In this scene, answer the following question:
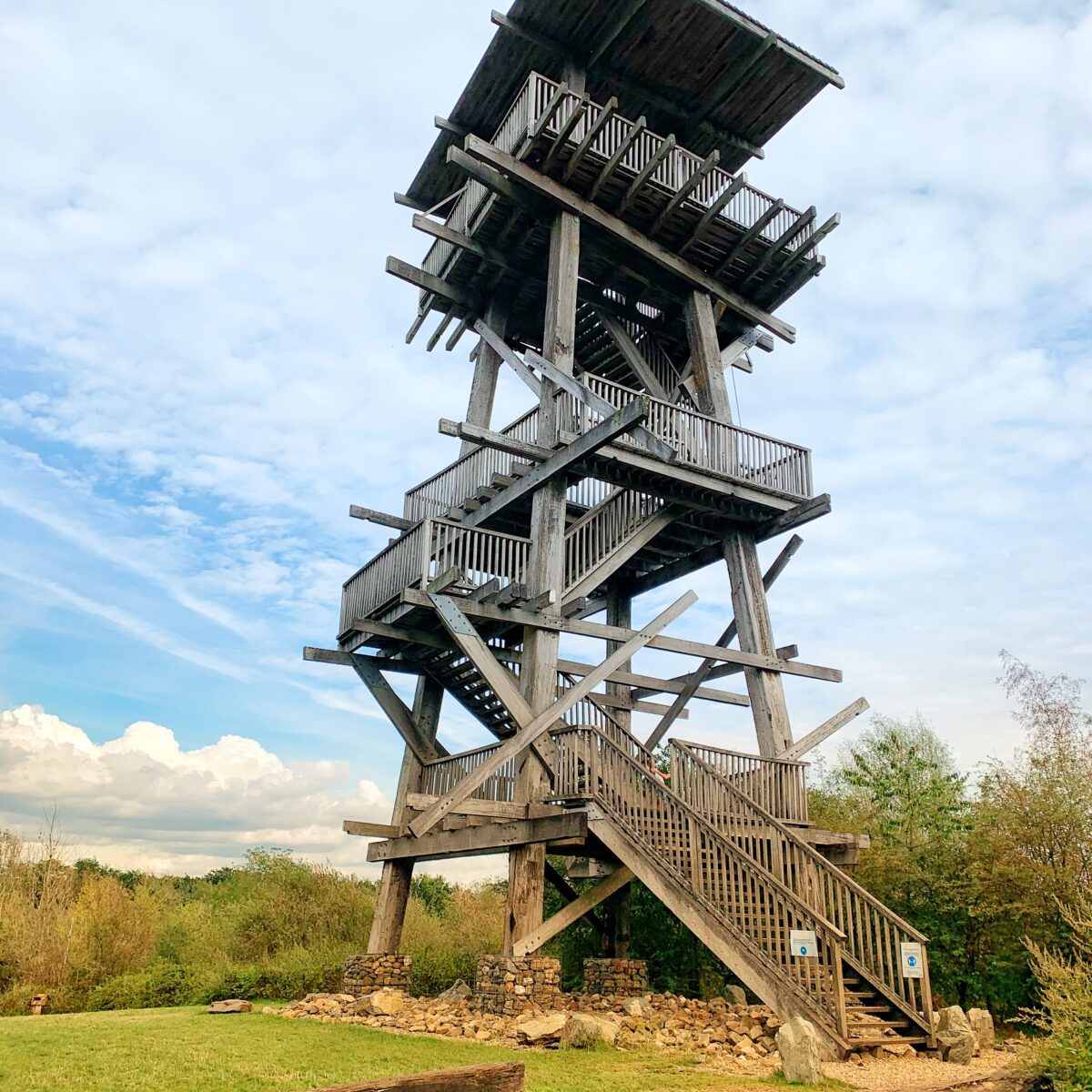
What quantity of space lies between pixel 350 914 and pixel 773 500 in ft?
47.1

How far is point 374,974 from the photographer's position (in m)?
15.6

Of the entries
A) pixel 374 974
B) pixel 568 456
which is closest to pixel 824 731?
pixel 568 456

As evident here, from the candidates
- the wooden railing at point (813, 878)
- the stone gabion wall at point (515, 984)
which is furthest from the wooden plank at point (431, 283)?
the stone gabion wall at point (515, 984)

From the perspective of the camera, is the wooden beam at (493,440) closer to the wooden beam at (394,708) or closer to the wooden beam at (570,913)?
the wooden beam at (394,708)

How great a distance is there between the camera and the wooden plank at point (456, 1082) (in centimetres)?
381

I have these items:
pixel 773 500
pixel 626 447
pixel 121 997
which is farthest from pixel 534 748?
pixel 121 997

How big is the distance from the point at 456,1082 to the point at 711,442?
42.8 ft

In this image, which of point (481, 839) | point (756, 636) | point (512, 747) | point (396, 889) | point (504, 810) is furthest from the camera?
point (396, 889)

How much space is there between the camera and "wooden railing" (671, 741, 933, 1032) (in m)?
11.5

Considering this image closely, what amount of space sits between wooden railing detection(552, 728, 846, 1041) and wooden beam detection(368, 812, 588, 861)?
1.56 ft

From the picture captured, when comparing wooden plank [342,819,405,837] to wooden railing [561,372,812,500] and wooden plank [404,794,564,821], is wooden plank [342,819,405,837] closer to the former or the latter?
wooden plank [404,794,564,821]

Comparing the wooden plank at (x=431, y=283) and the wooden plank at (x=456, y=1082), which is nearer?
the wooden plank at (x=456, y=1082)

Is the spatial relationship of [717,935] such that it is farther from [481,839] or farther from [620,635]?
[620,635]

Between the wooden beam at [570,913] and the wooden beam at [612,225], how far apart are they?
1028cm
